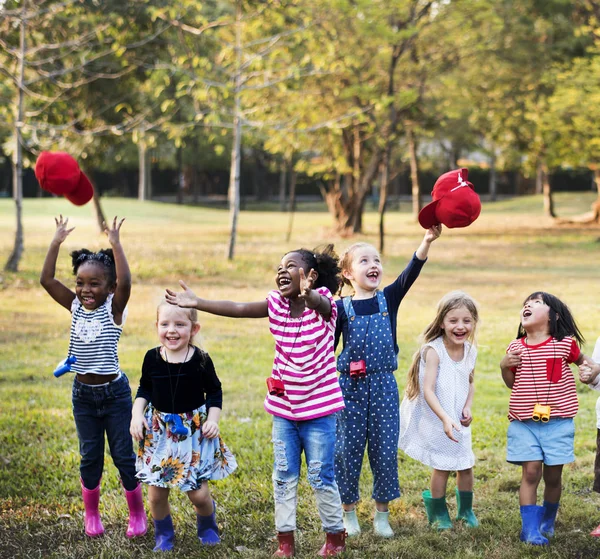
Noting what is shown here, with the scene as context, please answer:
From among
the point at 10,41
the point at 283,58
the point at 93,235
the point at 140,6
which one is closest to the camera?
the point at 10,41

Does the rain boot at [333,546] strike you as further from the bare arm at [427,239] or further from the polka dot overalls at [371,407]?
the bare arm at [427,239]

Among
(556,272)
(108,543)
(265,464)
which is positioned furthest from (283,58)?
(108,543)

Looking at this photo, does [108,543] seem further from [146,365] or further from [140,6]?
[140,6]

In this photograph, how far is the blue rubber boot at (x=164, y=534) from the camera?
158 inches

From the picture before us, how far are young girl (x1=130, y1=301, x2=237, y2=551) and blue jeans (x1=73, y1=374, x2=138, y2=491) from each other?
227 millimetres

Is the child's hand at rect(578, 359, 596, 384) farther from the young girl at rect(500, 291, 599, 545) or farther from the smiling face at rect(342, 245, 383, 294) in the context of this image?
the smiling face at rect(342, 245, 383, 294)

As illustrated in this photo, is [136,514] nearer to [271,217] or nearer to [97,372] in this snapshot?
[97,372]

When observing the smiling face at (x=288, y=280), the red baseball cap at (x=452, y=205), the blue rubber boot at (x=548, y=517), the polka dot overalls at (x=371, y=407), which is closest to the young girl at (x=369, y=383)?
the polka dot overalls at (x=371, y=407)

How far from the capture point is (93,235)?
1016 inches

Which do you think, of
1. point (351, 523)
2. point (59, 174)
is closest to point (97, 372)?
point (59, 174)

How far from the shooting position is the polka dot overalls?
13.6 feet

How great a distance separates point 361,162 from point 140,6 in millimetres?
9319

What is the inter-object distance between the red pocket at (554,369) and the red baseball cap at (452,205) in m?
0.81

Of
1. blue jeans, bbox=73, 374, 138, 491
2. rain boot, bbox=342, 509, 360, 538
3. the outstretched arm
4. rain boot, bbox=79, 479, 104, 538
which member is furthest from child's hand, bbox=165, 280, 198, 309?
rain boot, bbox=342, 509, 360, 538
